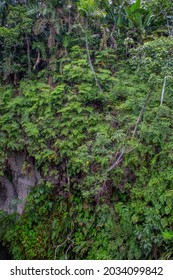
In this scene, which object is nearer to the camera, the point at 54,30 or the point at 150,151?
the point at 150,151

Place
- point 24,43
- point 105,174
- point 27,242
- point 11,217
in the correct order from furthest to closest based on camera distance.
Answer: point 24,43, point 11,217, point 27,242, point 105,174

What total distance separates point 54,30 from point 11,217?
387 centimetres

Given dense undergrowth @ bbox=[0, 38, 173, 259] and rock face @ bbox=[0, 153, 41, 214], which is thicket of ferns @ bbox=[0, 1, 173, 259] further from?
rock face @ bbox=[0, 153, 41, 214]

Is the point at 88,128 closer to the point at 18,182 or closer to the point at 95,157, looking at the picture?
the point at 95,157

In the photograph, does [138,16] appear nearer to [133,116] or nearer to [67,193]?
[133,116]

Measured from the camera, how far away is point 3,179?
17.0 feet

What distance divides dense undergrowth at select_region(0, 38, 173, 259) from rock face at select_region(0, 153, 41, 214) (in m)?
0.24

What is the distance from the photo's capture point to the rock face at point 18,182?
4762 millimetres

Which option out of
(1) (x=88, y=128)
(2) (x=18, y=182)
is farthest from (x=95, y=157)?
(2) (x=18, y=182)

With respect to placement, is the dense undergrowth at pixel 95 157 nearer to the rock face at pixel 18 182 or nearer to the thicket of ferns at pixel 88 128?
the thicket of ferns at pixel 88 128

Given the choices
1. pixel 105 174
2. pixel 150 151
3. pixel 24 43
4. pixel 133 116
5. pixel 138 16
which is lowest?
pixel 105 174

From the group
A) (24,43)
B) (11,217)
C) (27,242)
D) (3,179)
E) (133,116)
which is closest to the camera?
(133,116)

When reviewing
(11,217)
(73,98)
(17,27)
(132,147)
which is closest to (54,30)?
(17,27)

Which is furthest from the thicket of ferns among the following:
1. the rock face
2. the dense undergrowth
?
the rock face
